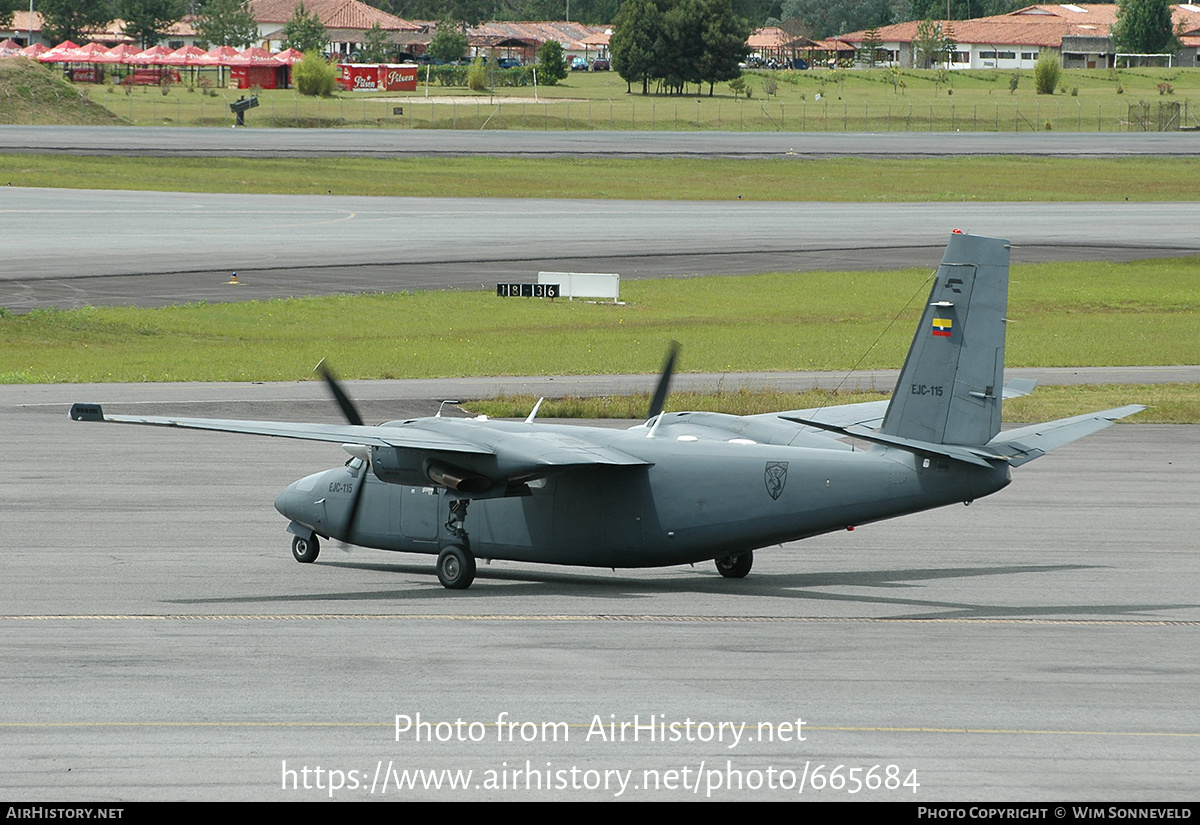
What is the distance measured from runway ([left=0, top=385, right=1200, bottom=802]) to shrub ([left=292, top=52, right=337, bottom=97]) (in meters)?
139

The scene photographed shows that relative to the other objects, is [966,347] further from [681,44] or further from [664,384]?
[681,44]

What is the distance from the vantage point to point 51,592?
19.5 metres

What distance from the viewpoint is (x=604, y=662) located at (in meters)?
15.6

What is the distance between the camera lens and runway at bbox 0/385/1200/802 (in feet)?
38.9

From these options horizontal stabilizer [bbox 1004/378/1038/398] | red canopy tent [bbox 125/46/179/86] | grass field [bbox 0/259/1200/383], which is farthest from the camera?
red canopy tent [bbox 125/46/179/86]

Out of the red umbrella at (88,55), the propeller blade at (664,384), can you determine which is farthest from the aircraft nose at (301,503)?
the red umbrella at (88,55)

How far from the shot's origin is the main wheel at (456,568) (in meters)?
20.6

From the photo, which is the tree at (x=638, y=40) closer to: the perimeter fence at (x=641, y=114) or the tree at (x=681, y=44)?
the tree at (x=681, y=44)

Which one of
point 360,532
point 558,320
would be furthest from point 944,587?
point 558,320

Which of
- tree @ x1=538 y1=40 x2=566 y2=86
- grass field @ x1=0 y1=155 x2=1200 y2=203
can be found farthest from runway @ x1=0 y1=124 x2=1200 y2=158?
tree @ x1=538 y1=40 x2=566 y2=86

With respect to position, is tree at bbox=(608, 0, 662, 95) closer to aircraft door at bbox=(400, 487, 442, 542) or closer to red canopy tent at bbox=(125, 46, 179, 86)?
red canopy tent at bbox=(125, 46, 179, 86)

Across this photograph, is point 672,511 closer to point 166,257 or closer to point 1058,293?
point 1058,293

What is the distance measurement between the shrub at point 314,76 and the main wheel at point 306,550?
5660 inches
